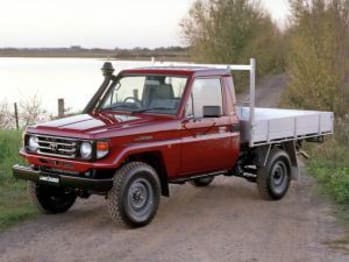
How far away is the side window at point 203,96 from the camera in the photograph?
371 inches

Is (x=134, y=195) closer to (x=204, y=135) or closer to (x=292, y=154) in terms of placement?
(x=204, y=135)

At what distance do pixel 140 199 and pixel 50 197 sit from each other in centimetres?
149

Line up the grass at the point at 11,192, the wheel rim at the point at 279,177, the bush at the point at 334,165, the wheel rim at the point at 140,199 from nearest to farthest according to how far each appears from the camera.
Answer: the wheel rim at the point at 140,199 < the grass at the point at 11,192 < the wheel rim at the point at 279,177 < the bush at the point at 334,165

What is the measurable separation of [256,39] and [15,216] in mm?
34851

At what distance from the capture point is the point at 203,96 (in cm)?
967

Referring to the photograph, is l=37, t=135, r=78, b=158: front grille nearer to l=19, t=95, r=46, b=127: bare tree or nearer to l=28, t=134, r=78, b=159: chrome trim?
l=28, t=134, r=78, b=159: chrome trim

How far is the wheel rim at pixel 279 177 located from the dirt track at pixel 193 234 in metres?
0.22

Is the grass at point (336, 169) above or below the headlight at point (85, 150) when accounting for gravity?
below

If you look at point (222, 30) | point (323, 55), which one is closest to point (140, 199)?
point (323, 55)

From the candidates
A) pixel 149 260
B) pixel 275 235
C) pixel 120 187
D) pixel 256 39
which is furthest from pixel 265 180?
pixel 256 39

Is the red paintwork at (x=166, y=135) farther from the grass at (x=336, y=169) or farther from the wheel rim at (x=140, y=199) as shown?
the grass at (x=336, y=169)

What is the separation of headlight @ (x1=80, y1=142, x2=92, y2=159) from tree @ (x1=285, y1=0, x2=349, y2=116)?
21675mm

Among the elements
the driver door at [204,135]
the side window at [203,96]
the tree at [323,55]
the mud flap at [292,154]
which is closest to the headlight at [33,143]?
the driver door at [204,135]

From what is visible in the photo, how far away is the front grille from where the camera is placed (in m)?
8.42
